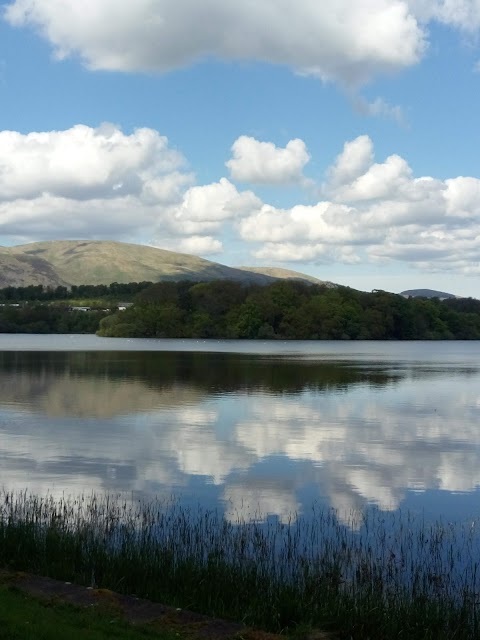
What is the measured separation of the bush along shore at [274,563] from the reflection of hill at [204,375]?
79.6 feet

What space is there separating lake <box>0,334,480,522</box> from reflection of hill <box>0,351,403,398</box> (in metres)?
0.36

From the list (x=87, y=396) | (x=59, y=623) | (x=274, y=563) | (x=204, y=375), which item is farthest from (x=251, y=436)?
(x=204, y=375)

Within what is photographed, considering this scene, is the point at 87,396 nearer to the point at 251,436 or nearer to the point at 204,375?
the point at 251,436

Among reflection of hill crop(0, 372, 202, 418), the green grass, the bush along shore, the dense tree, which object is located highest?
the dense tree

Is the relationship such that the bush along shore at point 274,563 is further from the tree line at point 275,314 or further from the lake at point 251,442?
the tree line at point 275,314

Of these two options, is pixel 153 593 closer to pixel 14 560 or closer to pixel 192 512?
pixel 14 560

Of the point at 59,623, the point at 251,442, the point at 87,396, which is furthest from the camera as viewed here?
the point at 87,396

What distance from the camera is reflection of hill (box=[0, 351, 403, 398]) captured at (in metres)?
46.2

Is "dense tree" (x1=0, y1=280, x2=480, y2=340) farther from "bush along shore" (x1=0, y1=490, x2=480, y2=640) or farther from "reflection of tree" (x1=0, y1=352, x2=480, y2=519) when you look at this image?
"bush along shore" (x1=0, y1=490, x2=480, y2=640)

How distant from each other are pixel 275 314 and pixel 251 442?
139m

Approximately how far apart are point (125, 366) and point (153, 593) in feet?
180

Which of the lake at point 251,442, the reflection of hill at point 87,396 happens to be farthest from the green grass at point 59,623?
the reflection of hill at point 87,396

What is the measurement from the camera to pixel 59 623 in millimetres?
8406

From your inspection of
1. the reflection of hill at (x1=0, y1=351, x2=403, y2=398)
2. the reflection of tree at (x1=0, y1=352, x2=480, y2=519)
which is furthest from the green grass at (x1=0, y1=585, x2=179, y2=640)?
the reflection of hill at (x1=0, y1=351, x2=403, y2=398)
